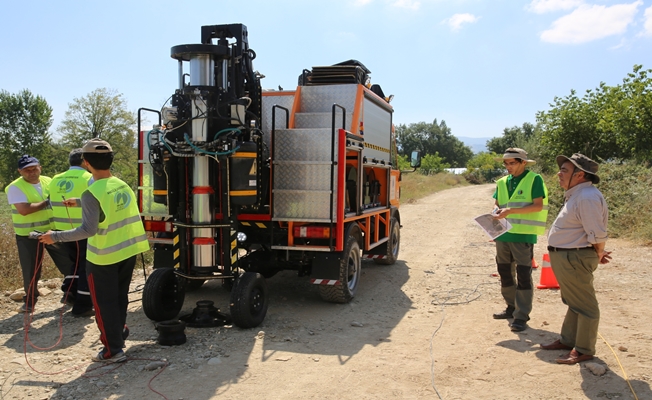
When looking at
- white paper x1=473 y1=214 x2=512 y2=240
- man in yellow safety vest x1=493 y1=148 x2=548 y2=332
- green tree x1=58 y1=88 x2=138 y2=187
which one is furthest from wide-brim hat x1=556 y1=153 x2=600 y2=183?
green tree x1=58 y1=88 x2=138 y2=187

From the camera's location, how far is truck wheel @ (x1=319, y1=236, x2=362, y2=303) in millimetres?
6871

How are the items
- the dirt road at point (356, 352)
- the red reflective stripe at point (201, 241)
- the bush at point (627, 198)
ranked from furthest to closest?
the bush at point (627, 198) → the red reflective stripe at point (201, 241) → the dirt road at point (356, 352)

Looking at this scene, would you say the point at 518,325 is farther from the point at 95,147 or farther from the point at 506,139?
the point at 506,139

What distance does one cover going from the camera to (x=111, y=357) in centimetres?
494

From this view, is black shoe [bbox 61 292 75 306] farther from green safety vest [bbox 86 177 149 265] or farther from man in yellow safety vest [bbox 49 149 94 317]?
green safety vest [bbox 86 177 149 265]

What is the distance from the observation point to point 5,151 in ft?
183

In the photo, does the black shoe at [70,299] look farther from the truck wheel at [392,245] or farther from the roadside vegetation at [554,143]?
the truck wheel at [392,245]

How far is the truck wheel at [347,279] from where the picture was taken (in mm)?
6871

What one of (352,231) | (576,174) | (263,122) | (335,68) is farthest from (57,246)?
(576,174)

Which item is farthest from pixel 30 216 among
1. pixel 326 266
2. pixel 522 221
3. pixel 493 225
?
pixel 522 221

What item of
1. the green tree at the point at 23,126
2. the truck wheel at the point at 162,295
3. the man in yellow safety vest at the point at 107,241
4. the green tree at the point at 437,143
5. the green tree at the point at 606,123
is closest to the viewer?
the man in yellow safety vest at the point at 107,241

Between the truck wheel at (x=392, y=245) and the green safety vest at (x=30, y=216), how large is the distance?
18.9 ft

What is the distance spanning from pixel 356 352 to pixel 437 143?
102 meters

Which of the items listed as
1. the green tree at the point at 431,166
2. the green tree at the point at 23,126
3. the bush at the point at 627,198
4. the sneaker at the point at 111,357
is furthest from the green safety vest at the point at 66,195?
the green tree at the point at 431,166
